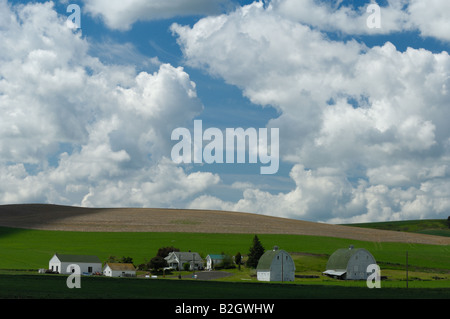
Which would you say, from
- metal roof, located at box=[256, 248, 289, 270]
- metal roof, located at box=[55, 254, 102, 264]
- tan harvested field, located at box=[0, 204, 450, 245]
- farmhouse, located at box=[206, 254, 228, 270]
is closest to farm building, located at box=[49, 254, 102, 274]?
metal roof, located at box=[55, 254, 102, 264]

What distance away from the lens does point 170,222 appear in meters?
168

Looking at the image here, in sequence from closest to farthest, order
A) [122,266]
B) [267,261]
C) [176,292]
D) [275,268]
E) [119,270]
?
[176,292]
[275,268]
[267,261]
[119,270]
[122,266]

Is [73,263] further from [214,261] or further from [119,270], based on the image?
[214,261]

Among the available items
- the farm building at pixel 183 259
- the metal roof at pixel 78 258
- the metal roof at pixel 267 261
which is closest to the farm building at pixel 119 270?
the metal roof at pixel 78 258

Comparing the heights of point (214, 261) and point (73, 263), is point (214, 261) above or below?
above

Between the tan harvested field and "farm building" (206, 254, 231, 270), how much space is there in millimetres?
33100

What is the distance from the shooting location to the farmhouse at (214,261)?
12390 centimetres

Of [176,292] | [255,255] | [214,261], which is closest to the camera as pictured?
[176,292]

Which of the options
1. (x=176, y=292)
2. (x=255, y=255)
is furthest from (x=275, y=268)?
(x=176, y=292)

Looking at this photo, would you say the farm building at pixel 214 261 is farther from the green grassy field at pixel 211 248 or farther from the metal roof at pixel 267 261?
the metal roof at pixel 267 261

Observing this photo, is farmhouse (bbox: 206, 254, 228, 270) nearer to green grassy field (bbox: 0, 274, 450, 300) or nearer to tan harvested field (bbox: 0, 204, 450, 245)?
tan harvested field (bbox: 0, 204, 450, 245)

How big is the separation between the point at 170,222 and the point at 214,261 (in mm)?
44977

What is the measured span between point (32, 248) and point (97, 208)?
192ft
